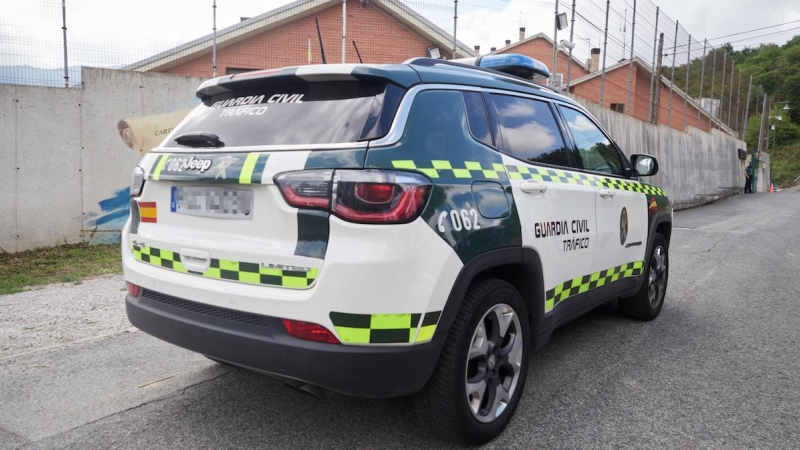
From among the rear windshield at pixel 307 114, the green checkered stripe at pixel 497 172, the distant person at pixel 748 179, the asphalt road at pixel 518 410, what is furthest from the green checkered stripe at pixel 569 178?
the distant person at pixel 748 179

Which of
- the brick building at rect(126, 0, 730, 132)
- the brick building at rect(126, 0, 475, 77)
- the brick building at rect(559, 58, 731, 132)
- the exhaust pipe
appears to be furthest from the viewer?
the brick building at rect(559, 58, 731, 132)

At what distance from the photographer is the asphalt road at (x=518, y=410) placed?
9.18ft

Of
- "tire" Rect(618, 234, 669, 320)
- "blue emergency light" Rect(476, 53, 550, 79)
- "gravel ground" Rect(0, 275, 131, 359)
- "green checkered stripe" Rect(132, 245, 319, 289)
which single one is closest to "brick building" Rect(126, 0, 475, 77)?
"gravel ground" Rect(0, 275, 131, 359)

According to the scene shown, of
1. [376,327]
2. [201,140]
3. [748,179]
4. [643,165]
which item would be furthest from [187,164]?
[748,179]

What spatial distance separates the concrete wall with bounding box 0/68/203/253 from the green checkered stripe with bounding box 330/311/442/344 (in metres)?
6.29

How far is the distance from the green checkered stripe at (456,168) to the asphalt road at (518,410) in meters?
1.25

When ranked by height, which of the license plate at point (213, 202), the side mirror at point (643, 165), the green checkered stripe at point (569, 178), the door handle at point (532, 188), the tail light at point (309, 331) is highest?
the side mirror at point (643, 165)

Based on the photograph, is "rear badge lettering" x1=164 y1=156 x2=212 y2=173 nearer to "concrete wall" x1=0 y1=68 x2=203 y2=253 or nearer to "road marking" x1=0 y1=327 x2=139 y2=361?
"road marking" x1=0 y1=327 x2=139 y2=361

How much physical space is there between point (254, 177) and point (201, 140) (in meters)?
0.48

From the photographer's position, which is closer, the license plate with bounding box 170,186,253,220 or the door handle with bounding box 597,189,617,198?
the license plate with bounding box 170,186,253,220

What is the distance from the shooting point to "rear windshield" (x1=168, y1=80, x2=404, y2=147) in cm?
238

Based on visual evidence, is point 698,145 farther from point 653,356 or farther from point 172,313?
point 172,313

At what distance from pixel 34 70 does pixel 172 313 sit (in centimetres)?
609

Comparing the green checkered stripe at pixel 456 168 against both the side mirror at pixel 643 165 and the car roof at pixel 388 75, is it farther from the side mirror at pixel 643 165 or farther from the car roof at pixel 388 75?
the side mirror at pixel 643 165
